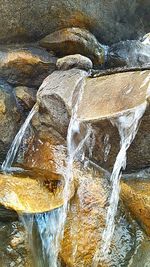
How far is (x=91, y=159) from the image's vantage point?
179 inches

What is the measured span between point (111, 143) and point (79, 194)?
59 cm

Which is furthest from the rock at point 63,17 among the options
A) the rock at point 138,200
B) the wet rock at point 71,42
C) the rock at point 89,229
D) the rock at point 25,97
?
the rock at point 138,200

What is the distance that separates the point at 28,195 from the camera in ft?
13.5

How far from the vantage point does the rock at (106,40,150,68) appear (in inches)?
228

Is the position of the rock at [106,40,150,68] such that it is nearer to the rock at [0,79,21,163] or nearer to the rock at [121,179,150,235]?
the rock at [0,79,21,163]

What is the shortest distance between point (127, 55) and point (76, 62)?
1.03 meters

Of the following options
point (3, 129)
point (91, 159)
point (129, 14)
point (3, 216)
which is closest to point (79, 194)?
point (91, 159)

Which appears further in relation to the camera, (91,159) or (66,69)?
(66,69)

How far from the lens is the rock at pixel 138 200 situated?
164 inches

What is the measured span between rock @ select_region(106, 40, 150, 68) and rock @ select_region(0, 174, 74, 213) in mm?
2192

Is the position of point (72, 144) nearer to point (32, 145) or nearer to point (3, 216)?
point (32, 145)

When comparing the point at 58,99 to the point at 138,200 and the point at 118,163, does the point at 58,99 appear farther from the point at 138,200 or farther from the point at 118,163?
the point at 138,200

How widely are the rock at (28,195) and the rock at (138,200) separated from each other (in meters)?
0.55

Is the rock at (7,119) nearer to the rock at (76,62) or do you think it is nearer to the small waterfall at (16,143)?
the small waterfall at (16,143)
